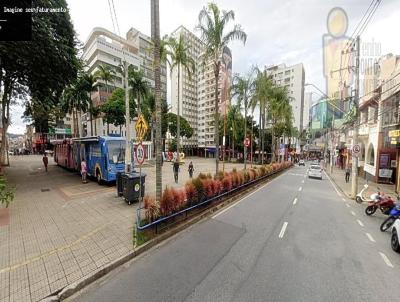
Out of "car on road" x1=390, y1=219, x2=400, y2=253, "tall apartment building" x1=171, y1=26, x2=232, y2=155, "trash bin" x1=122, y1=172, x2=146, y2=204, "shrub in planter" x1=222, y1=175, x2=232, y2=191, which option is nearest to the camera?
"car on road" x1=390, y1=219, x2=400, y2=253

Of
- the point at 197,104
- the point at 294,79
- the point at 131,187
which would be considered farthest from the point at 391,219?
the point at 294,79

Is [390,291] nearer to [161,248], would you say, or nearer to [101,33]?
[161,248]

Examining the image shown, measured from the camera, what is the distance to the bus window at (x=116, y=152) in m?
14.7

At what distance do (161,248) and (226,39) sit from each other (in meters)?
12.9

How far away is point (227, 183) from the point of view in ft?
41.4

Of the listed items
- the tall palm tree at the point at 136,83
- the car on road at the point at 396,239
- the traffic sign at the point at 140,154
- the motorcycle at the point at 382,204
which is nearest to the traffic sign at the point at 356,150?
the motorcycle at the point at 382,204

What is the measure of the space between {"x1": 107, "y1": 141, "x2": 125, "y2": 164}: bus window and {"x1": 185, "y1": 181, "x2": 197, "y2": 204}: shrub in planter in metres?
7.63

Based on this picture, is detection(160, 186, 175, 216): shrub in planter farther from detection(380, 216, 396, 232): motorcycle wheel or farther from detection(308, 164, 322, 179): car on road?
detection(308, 164, 322, 179): car on road

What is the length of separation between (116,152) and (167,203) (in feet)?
28.6

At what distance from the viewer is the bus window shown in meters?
14.7

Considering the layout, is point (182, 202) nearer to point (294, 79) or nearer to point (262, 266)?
point (262, 266)

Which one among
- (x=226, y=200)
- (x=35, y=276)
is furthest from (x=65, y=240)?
(x=226, y=200)

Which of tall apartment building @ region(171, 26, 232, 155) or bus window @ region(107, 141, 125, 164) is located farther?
tall apartment building @ region(171, 26, 232, 155)

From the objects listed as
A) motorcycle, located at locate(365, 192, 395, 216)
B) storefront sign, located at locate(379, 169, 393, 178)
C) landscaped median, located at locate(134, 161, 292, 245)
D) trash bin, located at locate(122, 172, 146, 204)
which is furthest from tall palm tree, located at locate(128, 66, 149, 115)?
storefront sign, located at locate(379, 169, 393, 178)
